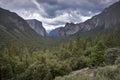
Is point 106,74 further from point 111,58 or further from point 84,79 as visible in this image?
point 111,58

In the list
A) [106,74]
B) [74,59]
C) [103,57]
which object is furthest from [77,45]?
[106,74]

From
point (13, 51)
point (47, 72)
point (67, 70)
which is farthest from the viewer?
point (13, 51)

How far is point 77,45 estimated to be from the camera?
76.6m

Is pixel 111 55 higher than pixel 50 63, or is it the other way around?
pixel 111 55

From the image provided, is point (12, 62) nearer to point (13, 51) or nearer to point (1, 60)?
point (1, 60)

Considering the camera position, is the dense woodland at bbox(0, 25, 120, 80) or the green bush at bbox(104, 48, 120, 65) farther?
the green bush at bbox(104, 48, 120, 65)

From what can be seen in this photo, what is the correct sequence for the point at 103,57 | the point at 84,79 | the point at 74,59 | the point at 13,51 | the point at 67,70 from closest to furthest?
the point at 84,79 < the point at 67,70 < the point at 103,57 < the point at 74,59 < the point at 13,51

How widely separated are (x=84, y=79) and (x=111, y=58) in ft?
113

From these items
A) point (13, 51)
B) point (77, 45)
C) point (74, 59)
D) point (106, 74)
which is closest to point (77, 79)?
point (106, 74)

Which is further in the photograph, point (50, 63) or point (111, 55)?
point (111, 55)

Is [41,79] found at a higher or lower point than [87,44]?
lower

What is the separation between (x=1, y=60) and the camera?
51938mm

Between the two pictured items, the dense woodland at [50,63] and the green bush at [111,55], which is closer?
the dense woodland at [50,63]

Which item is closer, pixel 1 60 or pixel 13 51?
pixel 1 60
